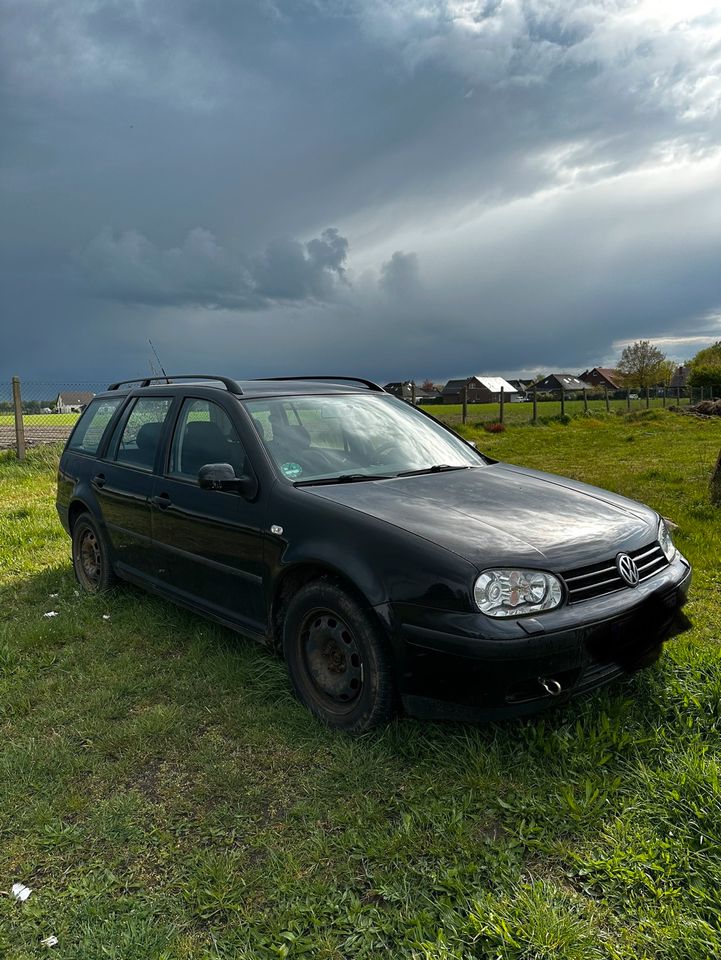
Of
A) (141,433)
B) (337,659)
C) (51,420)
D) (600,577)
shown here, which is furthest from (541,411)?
(337,659)

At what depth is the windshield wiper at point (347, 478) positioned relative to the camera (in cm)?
343

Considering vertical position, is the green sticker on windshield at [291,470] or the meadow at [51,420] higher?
the green sticker on windshield at [291,470]

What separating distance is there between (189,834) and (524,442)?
15529mm

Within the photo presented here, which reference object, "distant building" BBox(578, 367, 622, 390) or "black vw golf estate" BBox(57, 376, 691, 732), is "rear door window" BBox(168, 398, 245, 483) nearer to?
"black vw golf estate" BBox(57, 376, 691, 732)

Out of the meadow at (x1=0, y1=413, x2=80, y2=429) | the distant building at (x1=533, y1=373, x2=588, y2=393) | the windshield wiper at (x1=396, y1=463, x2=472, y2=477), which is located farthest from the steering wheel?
the distant building at (x1=533, y1=373, x2=588, y2=393)

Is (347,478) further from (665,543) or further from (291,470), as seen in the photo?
(665,543)

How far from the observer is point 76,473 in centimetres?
553

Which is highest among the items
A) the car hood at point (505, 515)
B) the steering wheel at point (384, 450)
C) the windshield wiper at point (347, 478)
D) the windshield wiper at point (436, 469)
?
the steering wheel at point (384, 450)

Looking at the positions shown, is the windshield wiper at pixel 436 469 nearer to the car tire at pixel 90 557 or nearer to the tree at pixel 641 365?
the car tire at pixel 90 557

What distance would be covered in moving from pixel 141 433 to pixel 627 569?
3.32 m

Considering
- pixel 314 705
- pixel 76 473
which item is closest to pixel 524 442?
pixel 76 473

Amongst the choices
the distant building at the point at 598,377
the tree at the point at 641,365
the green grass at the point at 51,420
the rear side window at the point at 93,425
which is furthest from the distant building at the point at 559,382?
the rear side window at the point at 93,425

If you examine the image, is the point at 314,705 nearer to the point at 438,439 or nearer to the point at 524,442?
the point at 438,439

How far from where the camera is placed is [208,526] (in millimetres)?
3791
